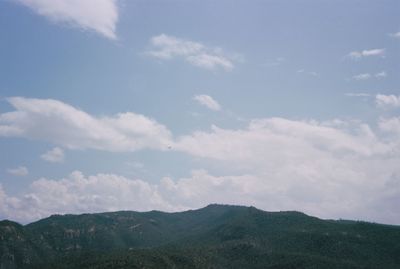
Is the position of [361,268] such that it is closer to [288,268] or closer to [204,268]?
[288,268]

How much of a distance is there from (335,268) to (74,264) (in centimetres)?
11310

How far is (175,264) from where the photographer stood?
19600cm

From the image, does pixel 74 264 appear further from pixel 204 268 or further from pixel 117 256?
pixel 204 268

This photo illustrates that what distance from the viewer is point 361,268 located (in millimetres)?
197000

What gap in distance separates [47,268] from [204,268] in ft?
224

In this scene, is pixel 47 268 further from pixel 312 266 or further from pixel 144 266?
pixel 312 266

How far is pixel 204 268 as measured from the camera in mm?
197500

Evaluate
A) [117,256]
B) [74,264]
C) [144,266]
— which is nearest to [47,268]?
[74,264]

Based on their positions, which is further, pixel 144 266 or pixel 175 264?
pixel 175 264

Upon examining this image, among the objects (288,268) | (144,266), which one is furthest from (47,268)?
(288,268)

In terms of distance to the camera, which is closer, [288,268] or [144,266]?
[144,266]

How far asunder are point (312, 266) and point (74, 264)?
102990mm

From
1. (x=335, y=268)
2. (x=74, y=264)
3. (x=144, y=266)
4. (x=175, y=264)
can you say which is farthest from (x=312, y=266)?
(x=74, y=264)

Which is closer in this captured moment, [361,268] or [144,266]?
[144,266]
